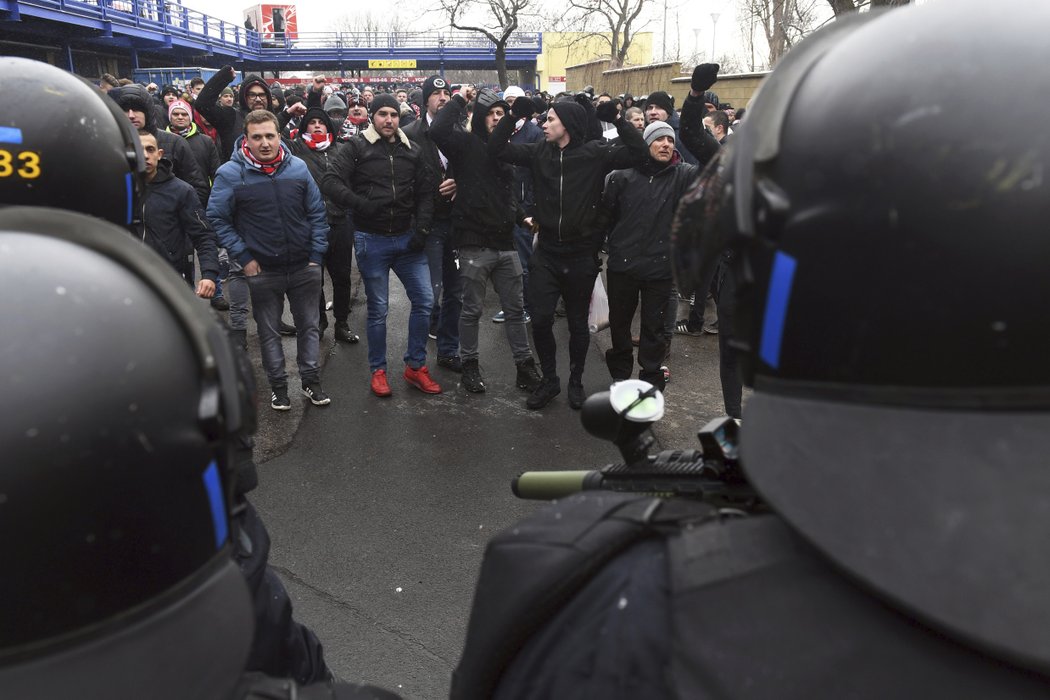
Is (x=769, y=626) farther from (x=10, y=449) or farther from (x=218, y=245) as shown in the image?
(x=218, y=245)

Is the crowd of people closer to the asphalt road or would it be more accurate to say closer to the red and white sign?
the asphalt road

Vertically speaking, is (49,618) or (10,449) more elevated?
(10,449)

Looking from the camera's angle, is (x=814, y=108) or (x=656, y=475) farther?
(x=656, y=475)

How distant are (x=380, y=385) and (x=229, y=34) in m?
41.5

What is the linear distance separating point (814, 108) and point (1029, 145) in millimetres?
211

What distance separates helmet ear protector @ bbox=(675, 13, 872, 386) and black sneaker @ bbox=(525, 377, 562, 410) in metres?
4.34

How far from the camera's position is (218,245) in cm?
535

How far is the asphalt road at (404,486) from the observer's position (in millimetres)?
3123

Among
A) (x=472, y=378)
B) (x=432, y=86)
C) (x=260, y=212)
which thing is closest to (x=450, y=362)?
(x=472, y=378)

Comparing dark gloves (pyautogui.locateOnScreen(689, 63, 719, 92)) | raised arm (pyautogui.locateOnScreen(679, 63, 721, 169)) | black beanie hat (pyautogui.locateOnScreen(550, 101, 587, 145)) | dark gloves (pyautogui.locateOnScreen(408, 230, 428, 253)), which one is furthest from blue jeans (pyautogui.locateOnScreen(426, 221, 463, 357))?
dark gloves (pyautogui.locateOnScreen(689, 63, 719, 92))

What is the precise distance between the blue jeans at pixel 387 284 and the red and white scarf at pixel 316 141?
160 centimetres

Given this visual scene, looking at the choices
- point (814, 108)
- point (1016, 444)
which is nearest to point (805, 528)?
point (1016, 444)

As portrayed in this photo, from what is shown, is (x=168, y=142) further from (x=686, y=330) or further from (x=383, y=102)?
(x=686, y=330)

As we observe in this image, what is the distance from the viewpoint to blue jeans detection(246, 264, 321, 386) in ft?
17.2
